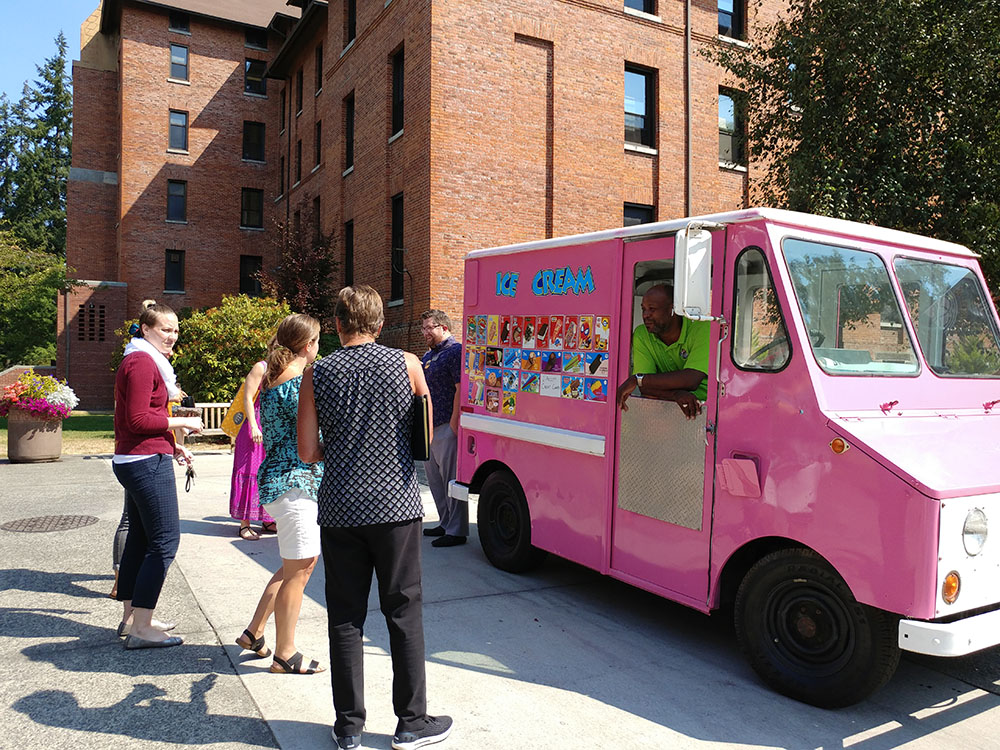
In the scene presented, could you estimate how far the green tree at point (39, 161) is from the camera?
51250mm

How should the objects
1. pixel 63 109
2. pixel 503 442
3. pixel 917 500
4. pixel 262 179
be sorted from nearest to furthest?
pixel 917 500
pixel 503 442
pixel 262 179
pixel 63 109

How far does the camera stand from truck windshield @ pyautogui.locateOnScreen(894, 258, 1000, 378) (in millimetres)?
4461

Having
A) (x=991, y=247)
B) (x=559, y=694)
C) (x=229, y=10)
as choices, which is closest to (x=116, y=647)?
(x=559, y=694)

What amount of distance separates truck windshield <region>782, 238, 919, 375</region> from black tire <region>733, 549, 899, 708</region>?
3.54 feet

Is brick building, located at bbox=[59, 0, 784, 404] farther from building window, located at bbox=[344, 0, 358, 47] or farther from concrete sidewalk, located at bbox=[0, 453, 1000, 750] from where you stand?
Answer: concrete sidewalk, located at bbox=[0, 453, 1000, 750]

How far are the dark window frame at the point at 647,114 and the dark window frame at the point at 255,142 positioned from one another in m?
19.2

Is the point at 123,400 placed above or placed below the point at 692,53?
below

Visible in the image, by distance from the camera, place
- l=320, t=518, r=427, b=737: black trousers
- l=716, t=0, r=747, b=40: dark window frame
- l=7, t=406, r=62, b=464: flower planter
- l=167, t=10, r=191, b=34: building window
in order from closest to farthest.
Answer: l=320, t=518, r=427, b=737: black trousers < l=7, t=406, r=62, b=464: flower planter < l=716, t=0, r=747, b=40: dark window frame < l=167, t=10, r=191, b=34: building window

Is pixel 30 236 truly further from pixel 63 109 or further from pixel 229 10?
pixel 229 10

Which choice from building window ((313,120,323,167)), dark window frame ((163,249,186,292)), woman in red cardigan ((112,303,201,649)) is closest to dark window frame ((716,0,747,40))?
building window ((313,120,323,167))

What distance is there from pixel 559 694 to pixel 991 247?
27.1ft

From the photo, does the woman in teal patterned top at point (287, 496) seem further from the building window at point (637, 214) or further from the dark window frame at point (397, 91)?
the building window at point (637, 214)

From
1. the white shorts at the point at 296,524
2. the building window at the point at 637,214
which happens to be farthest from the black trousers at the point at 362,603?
the building window at the point at 637,214

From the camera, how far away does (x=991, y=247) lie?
29.8 feet
